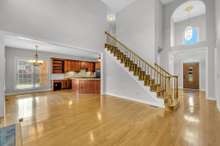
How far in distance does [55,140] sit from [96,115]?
148 centimetres

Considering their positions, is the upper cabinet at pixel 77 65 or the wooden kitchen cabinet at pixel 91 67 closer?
the upper cabinet at pixel 77 65

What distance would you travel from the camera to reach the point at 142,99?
518 centimetres

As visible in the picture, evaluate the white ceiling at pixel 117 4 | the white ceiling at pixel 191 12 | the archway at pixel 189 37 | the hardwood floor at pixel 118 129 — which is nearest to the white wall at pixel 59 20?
the white ceiling at pixel 117 4

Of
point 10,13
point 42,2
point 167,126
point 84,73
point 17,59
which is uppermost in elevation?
point 42,2

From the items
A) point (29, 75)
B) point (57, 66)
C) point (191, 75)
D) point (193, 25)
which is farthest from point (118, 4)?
point (191, 75)

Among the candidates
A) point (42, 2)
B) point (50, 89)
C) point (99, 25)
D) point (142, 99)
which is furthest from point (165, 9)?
point (50, 89)

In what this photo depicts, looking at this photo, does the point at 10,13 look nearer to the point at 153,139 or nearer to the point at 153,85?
the point at 153,139

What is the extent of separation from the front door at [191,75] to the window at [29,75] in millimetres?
10475

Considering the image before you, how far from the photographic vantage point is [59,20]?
4801mm

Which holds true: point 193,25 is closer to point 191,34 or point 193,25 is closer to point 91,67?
point 191,34

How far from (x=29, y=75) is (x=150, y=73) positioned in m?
7.60

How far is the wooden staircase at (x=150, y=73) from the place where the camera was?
4.57m

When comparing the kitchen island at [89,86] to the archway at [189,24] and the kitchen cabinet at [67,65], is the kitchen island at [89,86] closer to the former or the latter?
the kitchen cabinet at [67,65]

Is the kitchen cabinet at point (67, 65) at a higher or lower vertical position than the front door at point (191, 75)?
higher
